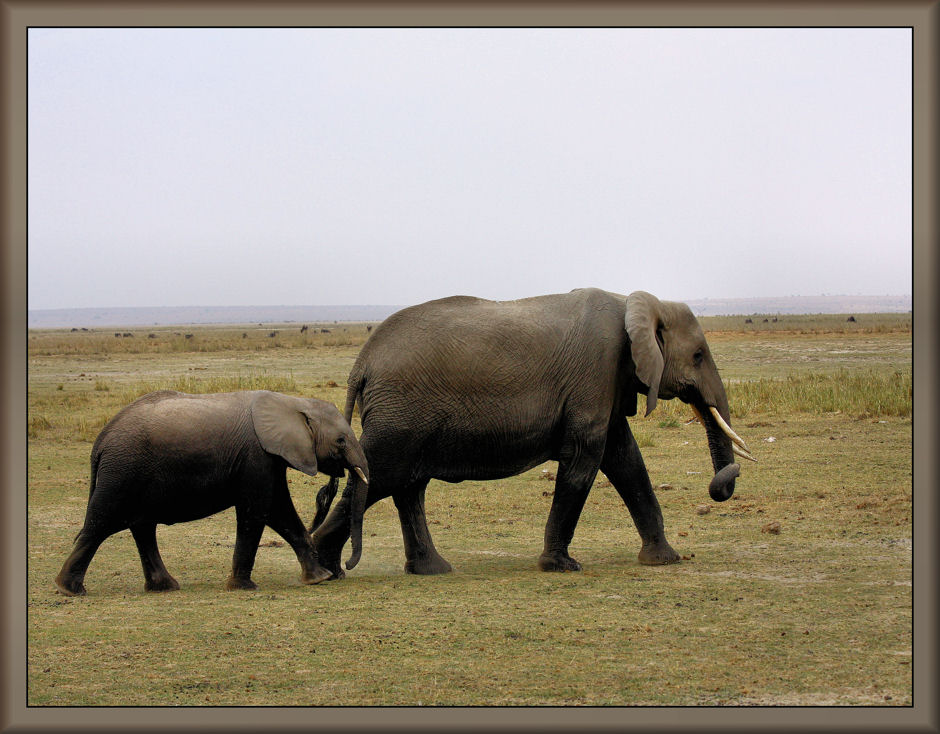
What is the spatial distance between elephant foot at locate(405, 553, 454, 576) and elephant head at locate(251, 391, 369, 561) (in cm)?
66

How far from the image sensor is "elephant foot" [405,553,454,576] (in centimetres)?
1168

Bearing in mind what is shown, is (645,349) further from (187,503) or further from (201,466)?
(187,503)

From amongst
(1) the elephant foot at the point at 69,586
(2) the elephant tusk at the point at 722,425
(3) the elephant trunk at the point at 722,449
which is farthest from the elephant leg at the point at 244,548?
(2) the elephant tusk at the point at 722,425

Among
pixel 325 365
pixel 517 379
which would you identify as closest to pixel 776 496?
pixel 517 379

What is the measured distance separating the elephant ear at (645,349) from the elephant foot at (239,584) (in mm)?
3907

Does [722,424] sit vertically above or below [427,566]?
above

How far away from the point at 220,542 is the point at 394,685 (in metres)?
6.17

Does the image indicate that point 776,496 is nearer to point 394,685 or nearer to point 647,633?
point 647,633

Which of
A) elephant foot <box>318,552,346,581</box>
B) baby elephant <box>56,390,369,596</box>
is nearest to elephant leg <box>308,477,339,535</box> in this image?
elephant foot <box>318,552,346,581</box>

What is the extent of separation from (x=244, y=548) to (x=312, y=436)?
116 centimetres

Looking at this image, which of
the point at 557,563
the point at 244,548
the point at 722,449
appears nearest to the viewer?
the point at 244,548

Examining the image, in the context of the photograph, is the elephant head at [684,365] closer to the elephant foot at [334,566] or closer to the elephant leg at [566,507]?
the elephant leg at [566,507]

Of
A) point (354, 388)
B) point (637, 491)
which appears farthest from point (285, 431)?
point (637, 491)

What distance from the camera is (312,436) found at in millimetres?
11289
